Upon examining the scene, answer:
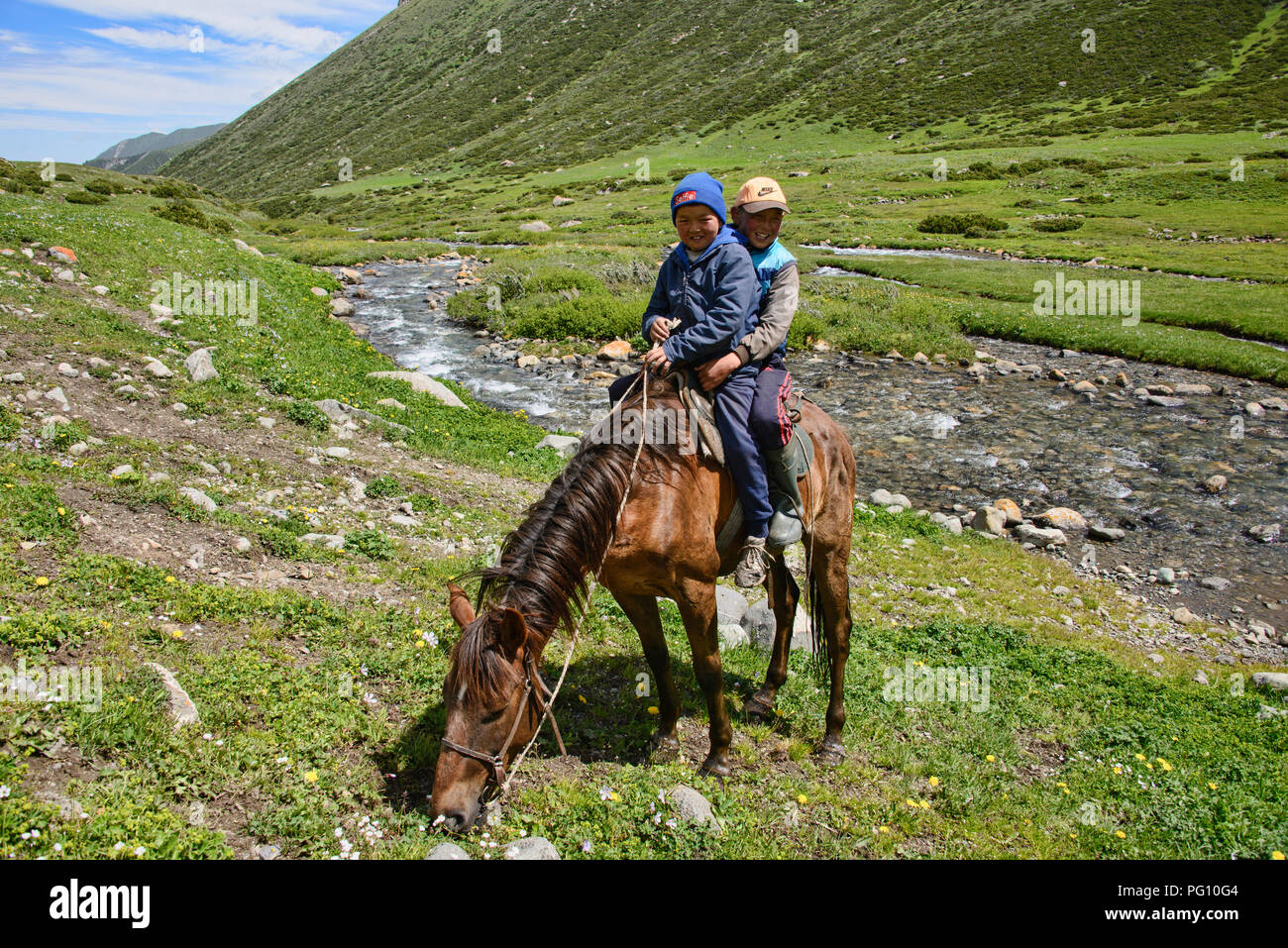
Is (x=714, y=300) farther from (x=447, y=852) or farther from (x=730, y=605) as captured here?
(x=730, y=605)

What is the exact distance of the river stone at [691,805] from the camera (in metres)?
4.82

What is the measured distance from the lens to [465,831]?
4.28 meters

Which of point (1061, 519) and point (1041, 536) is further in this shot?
point (1061, 519)

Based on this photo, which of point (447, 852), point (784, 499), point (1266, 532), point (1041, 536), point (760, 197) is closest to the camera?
point (447, 852)

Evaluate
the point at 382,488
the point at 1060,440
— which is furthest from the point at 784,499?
the point at 1060,440

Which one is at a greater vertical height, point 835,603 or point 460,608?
point 460,608

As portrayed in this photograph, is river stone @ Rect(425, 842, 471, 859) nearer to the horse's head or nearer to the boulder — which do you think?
the horse's head

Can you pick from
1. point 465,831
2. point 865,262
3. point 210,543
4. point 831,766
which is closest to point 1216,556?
point 831,766

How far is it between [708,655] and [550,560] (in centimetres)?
175

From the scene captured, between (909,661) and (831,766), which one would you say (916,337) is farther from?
(831,766)

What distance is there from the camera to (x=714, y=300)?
18.1ft

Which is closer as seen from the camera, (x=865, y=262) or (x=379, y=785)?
(x=379, y=785)
